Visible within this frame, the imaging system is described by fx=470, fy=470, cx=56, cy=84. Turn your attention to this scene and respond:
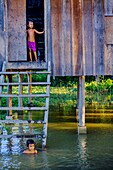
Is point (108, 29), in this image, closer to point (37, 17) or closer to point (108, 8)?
point (108, 8)

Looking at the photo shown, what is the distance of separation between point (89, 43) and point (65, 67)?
1140mm

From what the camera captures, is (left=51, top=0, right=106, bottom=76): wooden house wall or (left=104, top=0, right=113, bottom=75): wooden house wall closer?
(left=51, top=0, right=106, bottom=76): wooden house wall

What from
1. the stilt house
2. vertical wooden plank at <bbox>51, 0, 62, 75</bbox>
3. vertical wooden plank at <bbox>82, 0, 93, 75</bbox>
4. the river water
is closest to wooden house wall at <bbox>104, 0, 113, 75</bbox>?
the stilt house

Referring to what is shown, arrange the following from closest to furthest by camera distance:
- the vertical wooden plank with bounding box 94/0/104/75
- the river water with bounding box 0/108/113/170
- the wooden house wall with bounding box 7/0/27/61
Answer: the river water with bounding box 0/108/113/170
the vertical wooden plank with bounding box 94/0/104/75
the wooden house wall with bounding box 7/0/27/61

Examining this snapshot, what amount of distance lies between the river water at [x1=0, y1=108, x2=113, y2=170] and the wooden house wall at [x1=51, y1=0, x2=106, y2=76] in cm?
224

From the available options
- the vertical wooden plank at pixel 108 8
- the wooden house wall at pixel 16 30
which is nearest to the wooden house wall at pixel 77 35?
the vertical wooden plank at pixel 108 8

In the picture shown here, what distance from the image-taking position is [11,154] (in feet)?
41.4

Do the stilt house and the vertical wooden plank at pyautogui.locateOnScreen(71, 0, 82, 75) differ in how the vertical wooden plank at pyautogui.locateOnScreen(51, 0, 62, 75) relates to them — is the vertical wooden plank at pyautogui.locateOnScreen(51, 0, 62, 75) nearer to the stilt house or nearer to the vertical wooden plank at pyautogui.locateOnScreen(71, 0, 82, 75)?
the stilt house

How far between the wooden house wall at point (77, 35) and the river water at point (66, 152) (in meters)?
2.24

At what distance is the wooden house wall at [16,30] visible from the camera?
16.0m

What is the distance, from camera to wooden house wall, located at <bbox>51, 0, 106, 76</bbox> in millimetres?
15648

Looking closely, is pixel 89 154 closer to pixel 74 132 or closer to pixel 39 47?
pixel 74 132

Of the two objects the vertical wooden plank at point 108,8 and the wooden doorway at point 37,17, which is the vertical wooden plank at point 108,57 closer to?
the vertical wooden plank at point 108,8

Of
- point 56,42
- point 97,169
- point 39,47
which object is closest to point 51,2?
point 56,42
